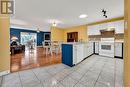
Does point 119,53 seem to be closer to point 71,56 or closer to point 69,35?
point 71,56

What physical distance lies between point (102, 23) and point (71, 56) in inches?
151

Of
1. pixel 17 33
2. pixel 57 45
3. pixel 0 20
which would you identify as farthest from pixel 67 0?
pixel 17 33

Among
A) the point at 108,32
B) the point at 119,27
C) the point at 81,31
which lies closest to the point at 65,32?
the point at 81,31

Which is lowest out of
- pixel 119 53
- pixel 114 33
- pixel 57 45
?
pixel 119 53

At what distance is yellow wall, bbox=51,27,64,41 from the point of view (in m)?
8.37

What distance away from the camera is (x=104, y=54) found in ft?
16.9

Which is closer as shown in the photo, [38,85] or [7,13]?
[38,85]

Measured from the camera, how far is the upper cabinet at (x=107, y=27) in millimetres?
4734

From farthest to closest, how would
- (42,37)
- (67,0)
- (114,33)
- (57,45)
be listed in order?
1. (42,37)
2. (57,45)
3. (114,33)
4. (67,0)

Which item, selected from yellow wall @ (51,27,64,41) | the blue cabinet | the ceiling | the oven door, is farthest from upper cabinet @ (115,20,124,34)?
yellow wall @ (51,27,64,41)

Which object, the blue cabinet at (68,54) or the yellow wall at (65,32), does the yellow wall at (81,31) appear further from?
the blue cabinet at (68,54)

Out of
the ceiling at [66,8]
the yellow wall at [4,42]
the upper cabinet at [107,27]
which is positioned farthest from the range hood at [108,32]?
the yellow wall at [4,42]

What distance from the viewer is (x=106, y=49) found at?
16.5 feet

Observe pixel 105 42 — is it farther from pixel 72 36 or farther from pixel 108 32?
pixel 72 36
